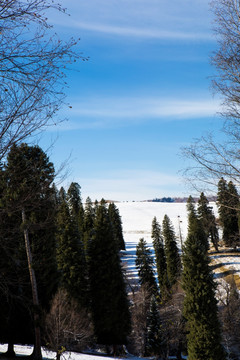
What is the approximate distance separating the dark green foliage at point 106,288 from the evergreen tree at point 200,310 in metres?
5.94

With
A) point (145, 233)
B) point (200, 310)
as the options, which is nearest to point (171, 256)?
point (200, 310)

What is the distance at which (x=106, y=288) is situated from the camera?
25875 millimetres

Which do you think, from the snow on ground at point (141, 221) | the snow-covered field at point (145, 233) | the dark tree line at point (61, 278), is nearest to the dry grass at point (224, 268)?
the snow-covered field at point (145, 233)

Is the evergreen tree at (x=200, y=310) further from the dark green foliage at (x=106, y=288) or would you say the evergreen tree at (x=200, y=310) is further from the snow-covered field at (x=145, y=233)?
the dark green foliage at (x=106, y=288)

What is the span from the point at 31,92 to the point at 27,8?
4.34ft

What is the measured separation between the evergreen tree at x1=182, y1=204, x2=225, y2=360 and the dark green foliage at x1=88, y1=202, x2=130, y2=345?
594 cm

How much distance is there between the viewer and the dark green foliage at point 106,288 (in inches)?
969

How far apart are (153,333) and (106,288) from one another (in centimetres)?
758

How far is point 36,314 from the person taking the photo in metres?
15.7

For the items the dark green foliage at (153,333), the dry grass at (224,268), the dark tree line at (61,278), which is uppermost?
the dark tree line at (61,278)

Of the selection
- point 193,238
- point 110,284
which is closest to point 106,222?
point 110,284

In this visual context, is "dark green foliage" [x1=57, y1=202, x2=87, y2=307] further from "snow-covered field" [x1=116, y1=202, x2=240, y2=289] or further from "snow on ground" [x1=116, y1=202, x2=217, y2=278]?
"snow on ground" [x1=116, y1=202, x2=217, y2=278]

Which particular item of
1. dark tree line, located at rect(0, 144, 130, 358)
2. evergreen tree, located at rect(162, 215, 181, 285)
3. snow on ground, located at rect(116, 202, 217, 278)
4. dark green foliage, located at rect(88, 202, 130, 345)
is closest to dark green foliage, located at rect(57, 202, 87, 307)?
dark tree line, located at rect(0, 144, 130, 358)

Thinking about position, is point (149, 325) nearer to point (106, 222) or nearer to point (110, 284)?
point (110, 284)
